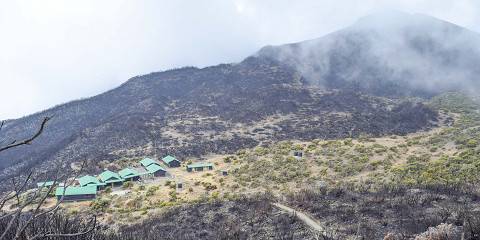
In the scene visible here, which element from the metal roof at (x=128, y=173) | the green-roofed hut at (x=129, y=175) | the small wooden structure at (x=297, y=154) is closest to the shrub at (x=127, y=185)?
the green-roofed hut at (x=129, y=175)

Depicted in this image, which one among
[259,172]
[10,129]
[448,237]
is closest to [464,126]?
[259,172]

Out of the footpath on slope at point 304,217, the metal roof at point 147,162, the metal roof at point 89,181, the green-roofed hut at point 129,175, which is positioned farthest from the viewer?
the metal roof at point 147,162

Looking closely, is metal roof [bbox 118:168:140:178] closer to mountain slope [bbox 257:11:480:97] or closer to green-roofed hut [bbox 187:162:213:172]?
green-roofed hut [bbox 187:162:213:172]

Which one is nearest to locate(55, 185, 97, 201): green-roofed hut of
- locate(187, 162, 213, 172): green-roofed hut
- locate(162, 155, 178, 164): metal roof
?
locate(187, 162, 213, 172): green-roofed hut

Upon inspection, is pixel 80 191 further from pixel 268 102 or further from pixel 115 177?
pixel 268 102

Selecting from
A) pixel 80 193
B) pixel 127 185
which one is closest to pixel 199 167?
pixel 127 185

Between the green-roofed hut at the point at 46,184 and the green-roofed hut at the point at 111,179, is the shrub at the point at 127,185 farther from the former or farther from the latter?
the green-roofed hut at the point at 46,184

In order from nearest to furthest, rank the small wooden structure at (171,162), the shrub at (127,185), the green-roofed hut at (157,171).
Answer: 1. the shrub at (127,185)
2. the green-roofed hut at (157,171)
3. the small wooden structure at (171,162)
